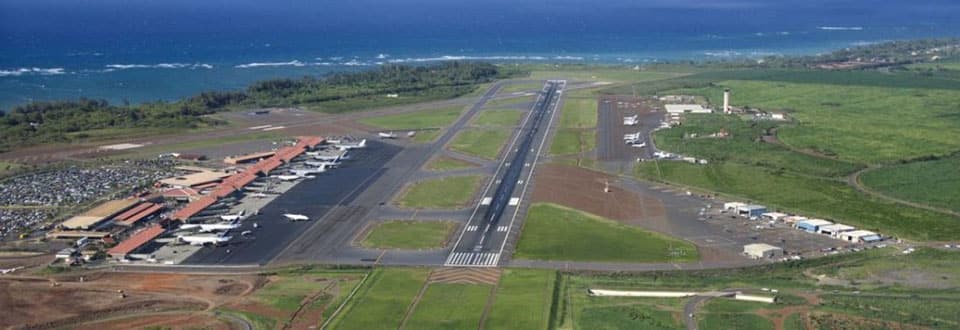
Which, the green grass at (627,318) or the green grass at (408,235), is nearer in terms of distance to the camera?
the green grass at (627,318)

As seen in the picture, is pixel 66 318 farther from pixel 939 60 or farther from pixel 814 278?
pixel 939 60

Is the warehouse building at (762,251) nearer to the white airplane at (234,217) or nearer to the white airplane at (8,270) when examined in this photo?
the white airplane at (234,217)

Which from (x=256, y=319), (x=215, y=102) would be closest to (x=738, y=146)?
(x=256, y=319)

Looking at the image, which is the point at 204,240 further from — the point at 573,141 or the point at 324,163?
the point at 573,141

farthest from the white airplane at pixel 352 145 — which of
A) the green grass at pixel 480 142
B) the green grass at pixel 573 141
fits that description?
the green grass at pixel 573 141

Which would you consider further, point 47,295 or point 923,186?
point 923,186

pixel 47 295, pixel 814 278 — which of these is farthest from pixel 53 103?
pixel 814 278

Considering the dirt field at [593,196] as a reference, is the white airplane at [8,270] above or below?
below
